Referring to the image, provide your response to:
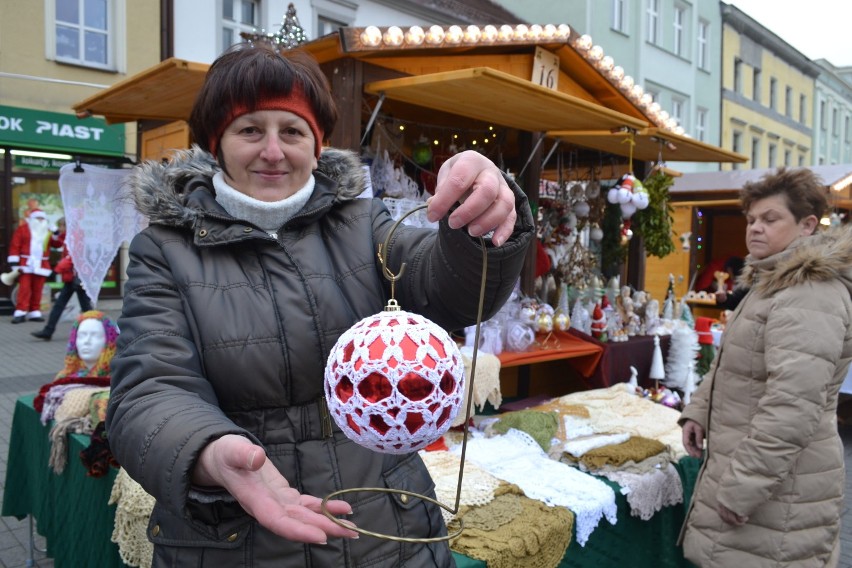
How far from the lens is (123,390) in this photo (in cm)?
105

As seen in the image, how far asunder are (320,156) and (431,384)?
66 cm

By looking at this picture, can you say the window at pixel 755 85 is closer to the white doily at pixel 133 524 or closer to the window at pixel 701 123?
the window at pixel 701 123

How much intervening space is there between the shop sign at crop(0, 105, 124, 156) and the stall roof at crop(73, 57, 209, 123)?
595cm

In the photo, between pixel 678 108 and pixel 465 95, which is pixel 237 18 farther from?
pixel 678 108

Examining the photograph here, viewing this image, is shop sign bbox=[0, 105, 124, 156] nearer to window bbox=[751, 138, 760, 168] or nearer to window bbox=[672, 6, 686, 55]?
window bbox=[672, 6, 686, 55]

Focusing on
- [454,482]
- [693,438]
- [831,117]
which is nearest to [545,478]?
[454,482]

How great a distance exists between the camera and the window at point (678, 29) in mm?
19344

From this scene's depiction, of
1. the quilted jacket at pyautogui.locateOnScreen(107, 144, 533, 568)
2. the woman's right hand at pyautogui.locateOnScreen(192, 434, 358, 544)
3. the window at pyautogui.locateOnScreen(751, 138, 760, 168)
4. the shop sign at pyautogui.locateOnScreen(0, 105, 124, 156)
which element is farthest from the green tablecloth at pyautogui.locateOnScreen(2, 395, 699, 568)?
the window at pyautogui.locateOnScreen(751, 138, 760, 168)

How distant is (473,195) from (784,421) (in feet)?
5.48

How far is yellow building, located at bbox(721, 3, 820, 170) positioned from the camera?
839 inches

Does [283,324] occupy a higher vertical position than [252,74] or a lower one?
lower

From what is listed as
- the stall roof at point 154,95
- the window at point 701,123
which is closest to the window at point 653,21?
the window at point 701,123

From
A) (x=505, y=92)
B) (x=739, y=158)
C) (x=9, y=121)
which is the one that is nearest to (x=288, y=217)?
(x=505, y=92)

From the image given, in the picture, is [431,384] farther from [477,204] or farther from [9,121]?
[9,121]
